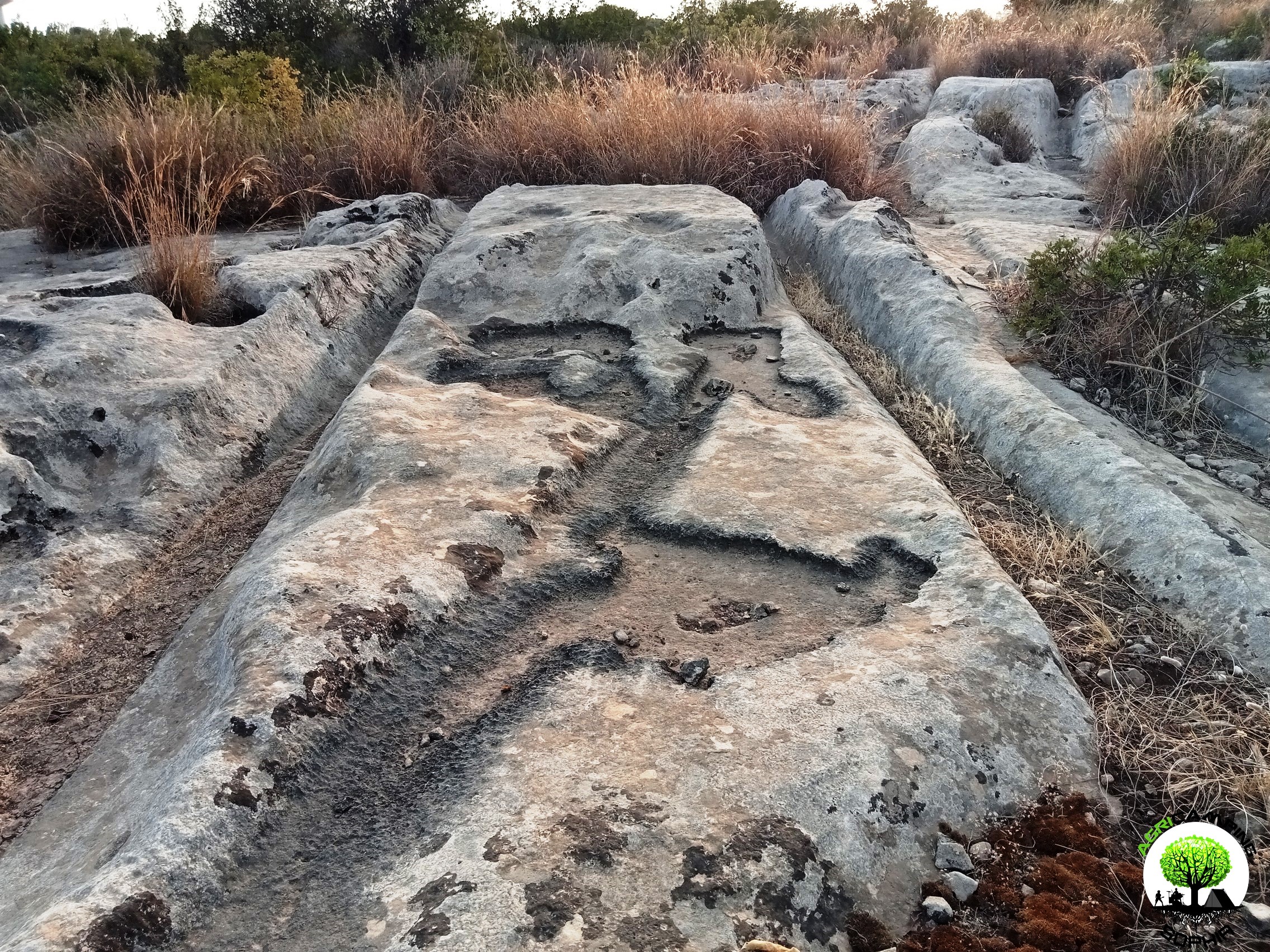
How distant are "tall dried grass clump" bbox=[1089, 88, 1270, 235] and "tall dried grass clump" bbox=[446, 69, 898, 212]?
56.6 inches

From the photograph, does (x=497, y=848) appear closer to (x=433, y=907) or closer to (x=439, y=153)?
(x=433, y=907)

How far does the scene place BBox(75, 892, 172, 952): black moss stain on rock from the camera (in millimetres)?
1204

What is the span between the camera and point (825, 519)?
2.29m

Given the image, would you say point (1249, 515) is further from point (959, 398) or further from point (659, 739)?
point (659, 739)

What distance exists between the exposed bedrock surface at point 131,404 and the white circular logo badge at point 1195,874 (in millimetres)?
2316

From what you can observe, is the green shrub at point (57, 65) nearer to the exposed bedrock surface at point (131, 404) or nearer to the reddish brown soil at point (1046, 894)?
the exposed bedrock surface at point (131, 404)

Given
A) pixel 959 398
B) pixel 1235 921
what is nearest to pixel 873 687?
pixel 1235 921

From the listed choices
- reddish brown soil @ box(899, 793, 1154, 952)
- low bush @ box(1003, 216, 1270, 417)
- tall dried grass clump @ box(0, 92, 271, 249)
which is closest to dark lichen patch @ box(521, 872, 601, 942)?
reddish brown soil @ box(899, 793, 1154, 952)

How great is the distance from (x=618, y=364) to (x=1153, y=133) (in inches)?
157

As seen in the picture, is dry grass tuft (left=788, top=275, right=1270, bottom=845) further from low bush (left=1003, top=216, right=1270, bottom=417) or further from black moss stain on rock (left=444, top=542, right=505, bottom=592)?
black moss stain on rock (left=444, top=542, right=505, bottom=592)

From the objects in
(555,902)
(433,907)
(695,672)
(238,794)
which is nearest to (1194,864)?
(695,672)

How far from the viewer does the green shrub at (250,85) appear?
6734mm

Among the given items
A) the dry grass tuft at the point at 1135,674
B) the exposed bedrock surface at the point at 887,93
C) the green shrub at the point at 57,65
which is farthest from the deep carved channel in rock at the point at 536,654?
the green shrub at the point at 57,65

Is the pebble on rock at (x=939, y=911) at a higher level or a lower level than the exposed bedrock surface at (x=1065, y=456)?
lower
